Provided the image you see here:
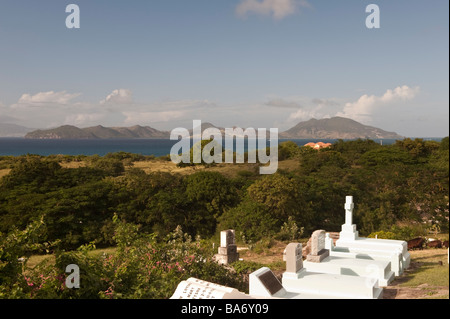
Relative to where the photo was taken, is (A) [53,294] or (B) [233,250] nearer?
(A) [53,294]

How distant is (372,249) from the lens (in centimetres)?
1402

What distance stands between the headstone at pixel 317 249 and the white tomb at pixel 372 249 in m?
1.55

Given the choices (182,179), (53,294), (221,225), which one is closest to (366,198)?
(221,225)

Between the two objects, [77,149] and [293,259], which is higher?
[77,149]

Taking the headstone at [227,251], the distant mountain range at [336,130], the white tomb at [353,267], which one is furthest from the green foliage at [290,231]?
the distant mountain range at [336,130]

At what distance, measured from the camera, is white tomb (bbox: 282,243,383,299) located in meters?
9.33

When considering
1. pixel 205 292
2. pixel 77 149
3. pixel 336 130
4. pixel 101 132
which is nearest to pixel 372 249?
pixel 205 292

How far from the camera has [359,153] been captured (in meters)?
33.3

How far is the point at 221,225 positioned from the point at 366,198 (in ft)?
31.3

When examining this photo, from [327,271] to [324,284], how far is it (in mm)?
2017

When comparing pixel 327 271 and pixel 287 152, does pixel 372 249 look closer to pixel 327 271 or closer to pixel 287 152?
pixel 327 271
